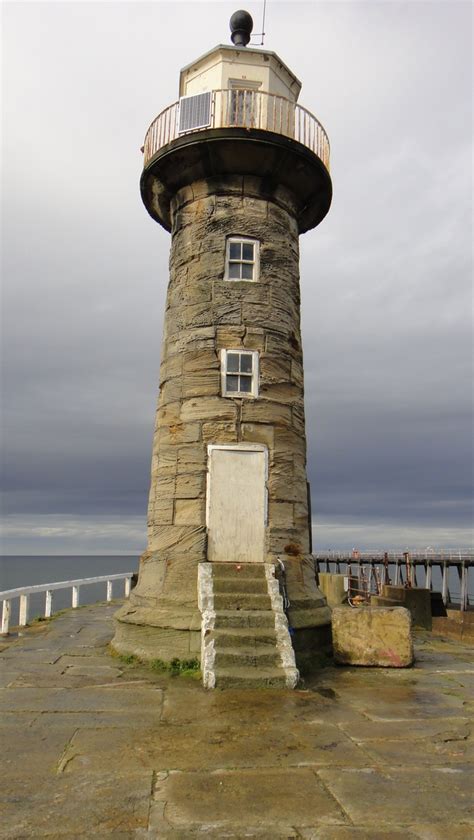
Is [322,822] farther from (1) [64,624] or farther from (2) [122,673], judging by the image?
(1) [64,624]

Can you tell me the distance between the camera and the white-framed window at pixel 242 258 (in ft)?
35.5

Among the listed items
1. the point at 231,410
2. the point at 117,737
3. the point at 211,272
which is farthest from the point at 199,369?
the point at 117,737

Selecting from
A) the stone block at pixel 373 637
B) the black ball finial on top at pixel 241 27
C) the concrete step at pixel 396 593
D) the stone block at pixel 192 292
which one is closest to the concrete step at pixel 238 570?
the stone block at pixel 373 637

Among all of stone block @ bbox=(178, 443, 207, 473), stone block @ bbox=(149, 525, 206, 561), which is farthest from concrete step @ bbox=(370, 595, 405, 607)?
stone block @ bbox=(178, 443, 207, 473)

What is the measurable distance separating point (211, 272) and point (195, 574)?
5.31 m

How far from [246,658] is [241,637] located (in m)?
0.38

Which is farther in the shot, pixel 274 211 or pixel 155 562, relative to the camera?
pixel 274 211

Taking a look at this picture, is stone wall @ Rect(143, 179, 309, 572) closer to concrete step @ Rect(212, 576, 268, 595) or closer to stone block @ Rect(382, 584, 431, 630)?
concrete step @ Rect(212, 576, 268, 595)

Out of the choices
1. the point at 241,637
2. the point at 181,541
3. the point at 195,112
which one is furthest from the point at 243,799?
the point at 195,112

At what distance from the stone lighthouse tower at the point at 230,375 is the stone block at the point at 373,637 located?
47 centimetres

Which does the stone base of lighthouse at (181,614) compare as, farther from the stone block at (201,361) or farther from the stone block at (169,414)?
the stone block at (201,361)

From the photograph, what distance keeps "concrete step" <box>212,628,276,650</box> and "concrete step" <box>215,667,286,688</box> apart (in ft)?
1.57

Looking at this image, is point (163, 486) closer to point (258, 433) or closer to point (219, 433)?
point (219, 433)

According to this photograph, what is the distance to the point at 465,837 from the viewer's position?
361 centimetres
